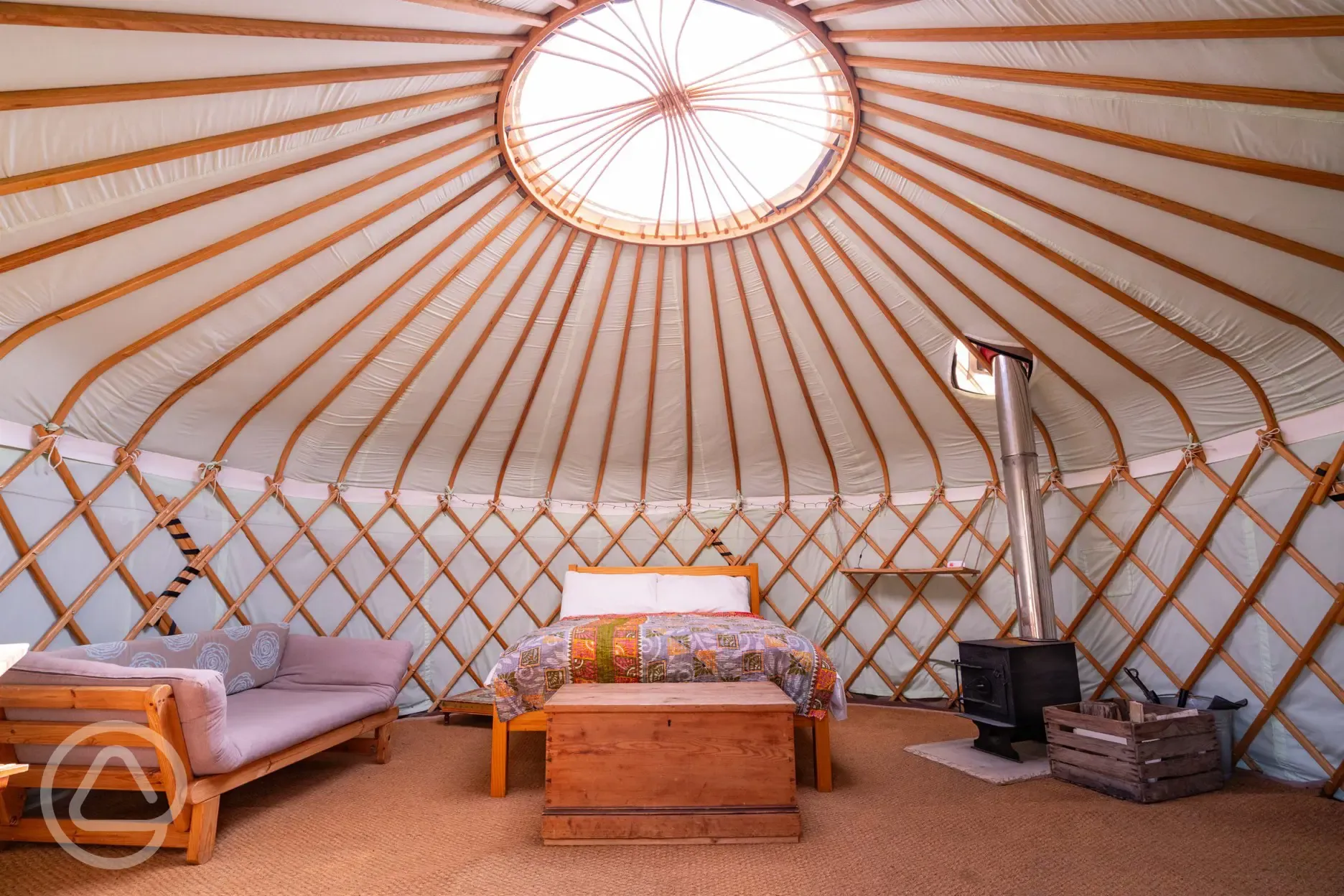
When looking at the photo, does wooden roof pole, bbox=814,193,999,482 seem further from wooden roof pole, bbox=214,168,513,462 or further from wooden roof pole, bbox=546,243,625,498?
wooden roof pole, bbox=214,168,513,462

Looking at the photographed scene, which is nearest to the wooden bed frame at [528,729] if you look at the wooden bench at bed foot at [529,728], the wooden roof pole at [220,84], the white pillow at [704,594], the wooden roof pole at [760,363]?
the wooden bench at bed foot at [529,728]

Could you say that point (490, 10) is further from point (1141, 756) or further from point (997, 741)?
point (997, 741)

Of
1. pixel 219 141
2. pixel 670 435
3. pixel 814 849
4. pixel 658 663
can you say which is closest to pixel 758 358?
pixel 670 435

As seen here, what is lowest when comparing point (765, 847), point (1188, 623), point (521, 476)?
point (765, 847)

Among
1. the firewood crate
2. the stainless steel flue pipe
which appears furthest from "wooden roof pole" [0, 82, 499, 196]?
the firewood crate

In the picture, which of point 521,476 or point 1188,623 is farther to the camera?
point 521,476

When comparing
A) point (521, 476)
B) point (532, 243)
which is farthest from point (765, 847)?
point (521, 476)

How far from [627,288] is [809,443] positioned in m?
1.74

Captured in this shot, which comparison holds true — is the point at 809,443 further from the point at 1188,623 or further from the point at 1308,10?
the point at 1308,10

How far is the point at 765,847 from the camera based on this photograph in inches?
83.7

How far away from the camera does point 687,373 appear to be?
423 cm

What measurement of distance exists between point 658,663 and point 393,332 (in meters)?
2.10

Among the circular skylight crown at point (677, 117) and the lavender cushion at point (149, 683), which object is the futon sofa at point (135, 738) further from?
the circular skylight crown at point (677, 117)

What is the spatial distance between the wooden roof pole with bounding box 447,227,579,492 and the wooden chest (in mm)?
2154
